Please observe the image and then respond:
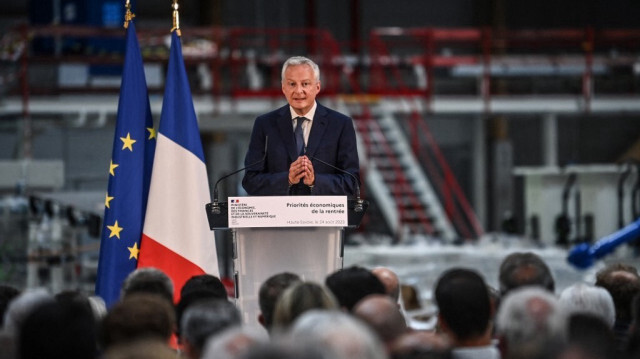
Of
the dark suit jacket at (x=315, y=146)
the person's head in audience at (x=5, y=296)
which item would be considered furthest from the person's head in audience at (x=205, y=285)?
the person's head in audience at (x=5, y=296)

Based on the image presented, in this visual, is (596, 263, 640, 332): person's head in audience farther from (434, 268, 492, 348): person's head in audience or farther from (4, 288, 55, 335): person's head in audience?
(4, 288, 55, 335): person's head in audience

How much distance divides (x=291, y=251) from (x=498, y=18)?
16.5 metres

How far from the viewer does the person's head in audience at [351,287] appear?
4.09 m

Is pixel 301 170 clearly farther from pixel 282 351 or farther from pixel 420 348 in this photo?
pixel 282 351

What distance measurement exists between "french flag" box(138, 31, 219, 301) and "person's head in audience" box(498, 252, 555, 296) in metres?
1.87

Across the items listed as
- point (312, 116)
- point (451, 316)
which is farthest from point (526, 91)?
point (451, 316)

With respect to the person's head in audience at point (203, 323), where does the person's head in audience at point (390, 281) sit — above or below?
below

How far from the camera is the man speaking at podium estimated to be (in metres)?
4.79

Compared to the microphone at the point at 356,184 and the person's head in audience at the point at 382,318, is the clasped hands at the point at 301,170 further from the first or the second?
the person's head in audience at the point at 382,318

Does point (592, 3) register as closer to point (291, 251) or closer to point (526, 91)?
point (526, 91)

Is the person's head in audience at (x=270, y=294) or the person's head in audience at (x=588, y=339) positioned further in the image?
the person's head in audience at (x=270, y=294)

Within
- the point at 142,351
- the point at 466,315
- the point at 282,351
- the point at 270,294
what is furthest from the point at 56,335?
the point at 466,315

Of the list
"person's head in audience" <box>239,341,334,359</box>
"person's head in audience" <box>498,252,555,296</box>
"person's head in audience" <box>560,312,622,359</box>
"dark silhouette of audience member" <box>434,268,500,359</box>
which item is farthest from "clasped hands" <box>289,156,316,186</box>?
"person's head in audience" <box>239,341,334,359</box>

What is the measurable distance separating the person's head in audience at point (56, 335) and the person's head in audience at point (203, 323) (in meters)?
0.39
